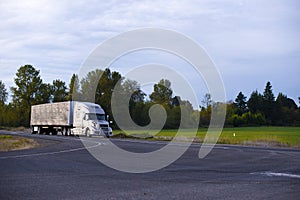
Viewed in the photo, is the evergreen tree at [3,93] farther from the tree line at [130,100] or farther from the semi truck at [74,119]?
the semi truck at [74,119]

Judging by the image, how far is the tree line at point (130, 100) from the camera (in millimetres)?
66250

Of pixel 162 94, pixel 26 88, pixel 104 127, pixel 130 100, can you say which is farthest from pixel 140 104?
pixel 26 88

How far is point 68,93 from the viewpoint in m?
101

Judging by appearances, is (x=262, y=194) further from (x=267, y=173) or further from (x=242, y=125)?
(x=242, y=125)

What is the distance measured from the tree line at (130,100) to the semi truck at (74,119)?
305 inches

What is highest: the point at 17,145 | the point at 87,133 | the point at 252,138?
the point at 87,133

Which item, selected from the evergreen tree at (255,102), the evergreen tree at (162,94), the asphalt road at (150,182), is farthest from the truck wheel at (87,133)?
the evergreen tree at (255,102)

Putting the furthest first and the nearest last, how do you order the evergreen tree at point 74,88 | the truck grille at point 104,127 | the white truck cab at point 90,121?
the evergreen tree at point 74,88, the truck grille at point 104,127, the white truck cab at point 90,121

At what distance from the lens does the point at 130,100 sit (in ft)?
230

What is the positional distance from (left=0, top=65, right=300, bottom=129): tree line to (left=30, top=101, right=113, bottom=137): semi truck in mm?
7738

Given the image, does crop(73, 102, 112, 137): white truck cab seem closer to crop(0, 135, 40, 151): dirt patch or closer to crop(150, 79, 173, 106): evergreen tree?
crop(0, 135, 40, 151): dirt patch

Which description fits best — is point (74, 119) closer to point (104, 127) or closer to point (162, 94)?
point (104, 127)

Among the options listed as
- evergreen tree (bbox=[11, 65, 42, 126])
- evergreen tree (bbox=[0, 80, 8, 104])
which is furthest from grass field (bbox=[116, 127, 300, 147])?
evergreen tree (bbox=[0, 80, 8, 104])

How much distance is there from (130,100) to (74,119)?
2232 cm
